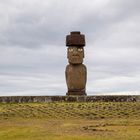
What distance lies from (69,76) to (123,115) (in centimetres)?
912

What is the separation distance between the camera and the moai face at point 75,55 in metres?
40.2

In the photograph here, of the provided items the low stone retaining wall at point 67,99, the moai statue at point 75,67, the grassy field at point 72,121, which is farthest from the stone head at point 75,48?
the grassy field at point 72,121

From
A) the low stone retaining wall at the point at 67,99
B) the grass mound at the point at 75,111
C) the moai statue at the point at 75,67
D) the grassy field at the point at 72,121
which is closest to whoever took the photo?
the grassy field at the point at 72,121

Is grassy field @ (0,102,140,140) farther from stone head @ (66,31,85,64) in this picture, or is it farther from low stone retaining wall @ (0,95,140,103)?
stone head @ (66,31,85,64)

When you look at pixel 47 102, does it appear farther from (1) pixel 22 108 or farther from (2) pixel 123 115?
(2) pixel 123 115

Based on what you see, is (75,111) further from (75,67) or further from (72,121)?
(75,67)

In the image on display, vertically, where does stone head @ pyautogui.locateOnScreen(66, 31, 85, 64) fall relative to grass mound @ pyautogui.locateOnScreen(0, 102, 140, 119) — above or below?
above

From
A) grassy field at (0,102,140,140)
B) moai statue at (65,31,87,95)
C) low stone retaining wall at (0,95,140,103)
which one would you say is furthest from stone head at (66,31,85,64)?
grassy field at (0,102,140,140)

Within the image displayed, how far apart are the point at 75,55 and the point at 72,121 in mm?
12068

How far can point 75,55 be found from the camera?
40.3m

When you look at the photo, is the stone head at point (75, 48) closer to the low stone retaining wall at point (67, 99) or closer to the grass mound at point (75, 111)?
the low stone retaining wall at point (67, 99)

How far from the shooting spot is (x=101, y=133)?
2261cm

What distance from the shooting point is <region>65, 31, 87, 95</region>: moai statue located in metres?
40.2

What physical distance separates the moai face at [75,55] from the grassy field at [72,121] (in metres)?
5.89
